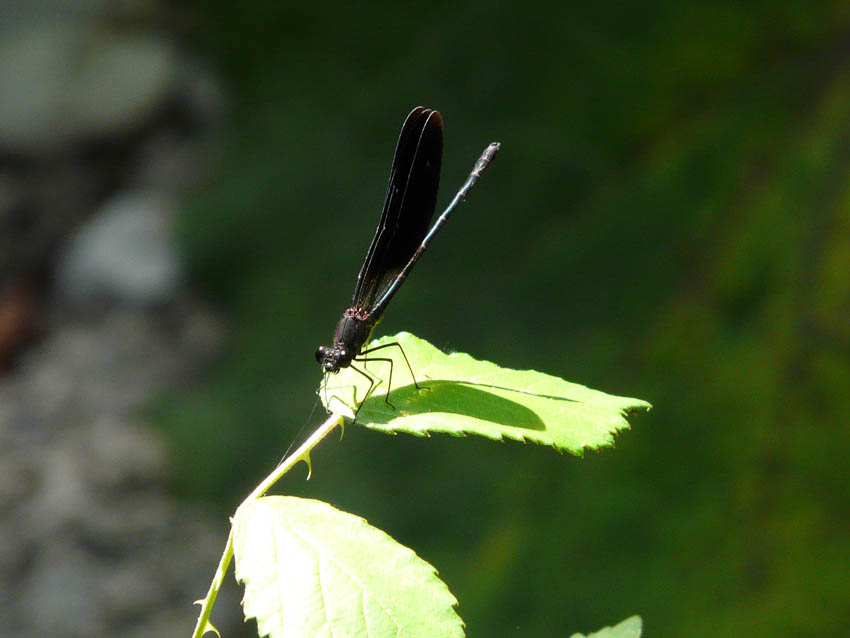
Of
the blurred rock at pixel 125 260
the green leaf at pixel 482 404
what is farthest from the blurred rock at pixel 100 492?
the green leaf at pixel 482 404

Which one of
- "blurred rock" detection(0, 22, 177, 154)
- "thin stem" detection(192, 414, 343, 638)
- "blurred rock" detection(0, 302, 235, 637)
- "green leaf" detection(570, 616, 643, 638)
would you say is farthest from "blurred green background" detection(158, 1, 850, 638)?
"thin stem" detection(192, 414, 343, 638)

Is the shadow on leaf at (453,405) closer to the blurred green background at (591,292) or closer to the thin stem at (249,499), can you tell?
the thin stem at (249,499)

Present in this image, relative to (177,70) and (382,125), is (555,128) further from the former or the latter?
(177,70)

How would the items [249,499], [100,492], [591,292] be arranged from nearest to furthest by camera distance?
[249,499], [591,292], [100,492]

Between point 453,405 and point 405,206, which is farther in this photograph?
point 405,206

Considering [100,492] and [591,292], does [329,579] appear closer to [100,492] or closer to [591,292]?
[591,292]

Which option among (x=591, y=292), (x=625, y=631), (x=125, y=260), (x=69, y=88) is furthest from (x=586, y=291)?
(x=69, y=88)
